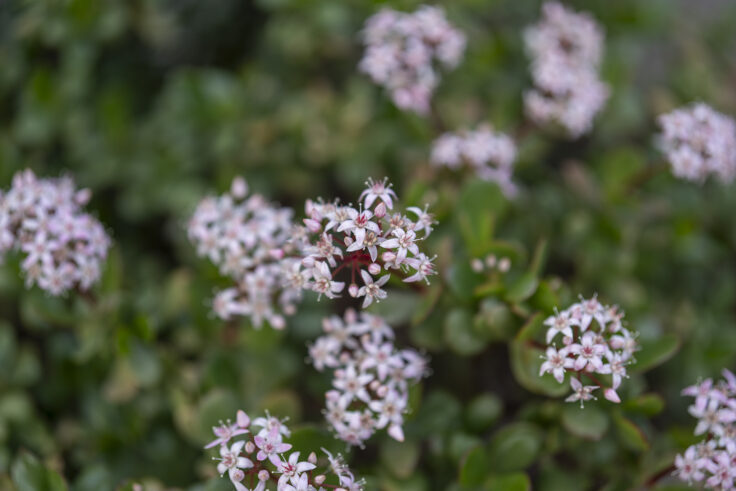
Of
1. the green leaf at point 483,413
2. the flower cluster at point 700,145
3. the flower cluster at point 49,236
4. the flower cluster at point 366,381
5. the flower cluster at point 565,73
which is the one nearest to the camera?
the flower cluster at point 366,381

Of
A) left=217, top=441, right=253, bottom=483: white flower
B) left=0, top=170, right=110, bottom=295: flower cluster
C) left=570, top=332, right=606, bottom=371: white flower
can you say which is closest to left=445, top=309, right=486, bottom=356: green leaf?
left=570, top=332, right=606, bottom=371: white flower

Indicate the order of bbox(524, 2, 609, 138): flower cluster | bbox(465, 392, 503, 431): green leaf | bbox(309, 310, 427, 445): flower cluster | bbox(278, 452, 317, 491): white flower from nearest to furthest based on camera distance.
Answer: bbox(278, 452, 317, 491): white flower → bbox(309, 310, 427, 445): flower cluster → bbox(465, 392, 503, 431): green leaf → bbox(524, 2, 609, 138): flower cluster

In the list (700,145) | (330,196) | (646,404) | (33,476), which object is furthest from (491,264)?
(33,476)

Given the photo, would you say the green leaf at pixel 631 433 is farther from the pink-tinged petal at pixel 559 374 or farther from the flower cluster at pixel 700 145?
the flower cluster at pixel 700 145

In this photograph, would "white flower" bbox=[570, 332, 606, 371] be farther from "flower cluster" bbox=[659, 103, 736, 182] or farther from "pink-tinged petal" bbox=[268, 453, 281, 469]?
"flower cluster" bbox=[659, 103, 736, 182]

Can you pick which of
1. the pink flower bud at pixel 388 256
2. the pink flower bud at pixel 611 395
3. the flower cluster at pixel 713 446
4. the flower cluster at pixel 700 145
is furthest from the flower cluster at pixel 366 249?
the flower cluster at pixel 700 145

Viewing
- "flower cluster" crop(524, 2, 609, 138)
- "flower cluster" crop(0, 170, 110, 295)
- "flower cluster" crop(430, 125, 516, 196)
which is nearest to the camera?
"flower cluster" crop(0, 170, 110, 295)
